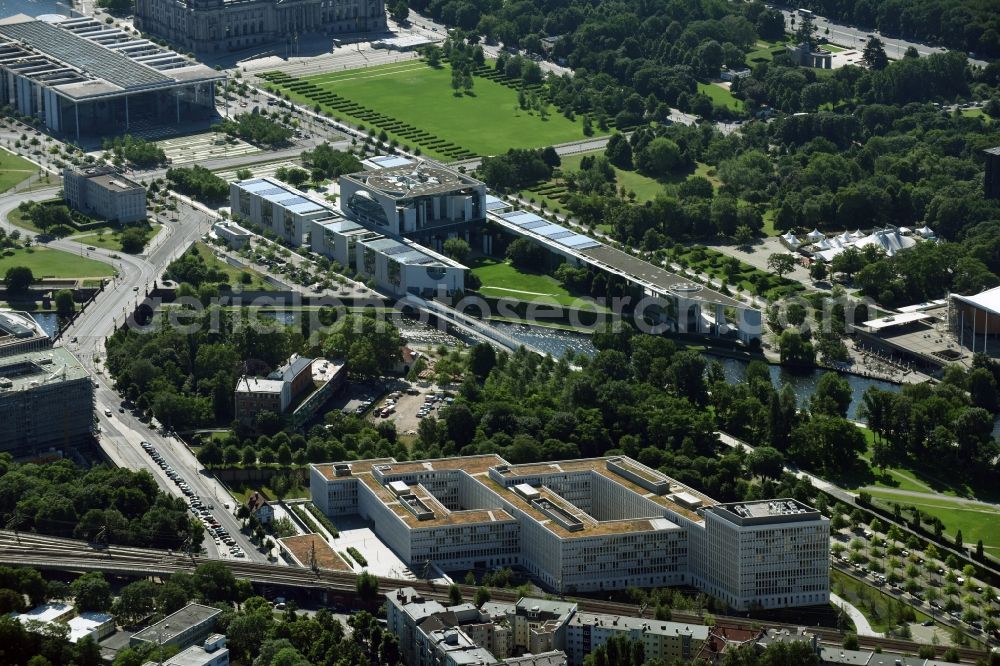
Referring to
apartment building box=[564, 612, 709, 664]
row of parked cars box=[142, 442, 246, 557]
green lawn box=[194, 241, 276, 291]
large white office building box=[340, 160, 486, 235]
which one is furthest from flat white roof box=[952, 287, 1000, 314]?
row of parked cars box=[142, 442, 246, 557]

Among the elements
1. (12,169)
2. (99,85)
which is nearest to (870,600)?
(12,169)

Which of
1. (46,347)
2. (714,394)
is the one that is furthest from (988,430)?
(46,347)

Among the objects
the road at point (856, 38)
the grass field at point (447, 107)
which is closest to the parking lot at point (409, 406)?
the grass field at point (447, 107)

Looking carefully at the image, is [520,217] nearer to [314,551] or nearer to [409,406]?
[409,406]

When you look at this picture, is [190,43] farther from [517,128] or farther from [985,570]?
[985,570]

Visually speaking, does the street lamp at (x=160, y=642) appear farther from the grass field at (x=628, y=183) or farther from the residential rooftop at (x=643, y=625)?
the grass field at (x=628, y=183)

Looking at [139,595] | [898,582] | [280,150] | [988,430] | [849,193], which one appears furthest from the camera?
[280,150]
